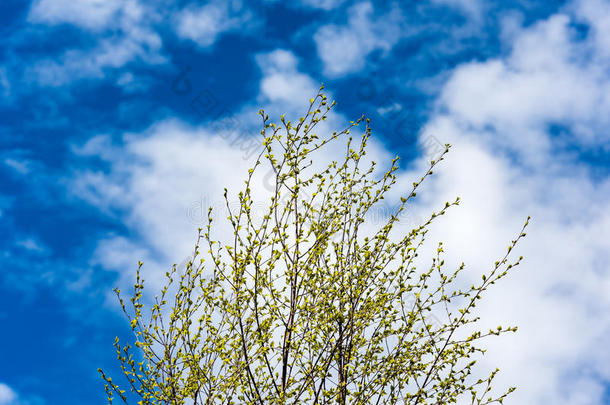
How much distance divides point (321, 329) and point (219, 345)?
1266 millimetres

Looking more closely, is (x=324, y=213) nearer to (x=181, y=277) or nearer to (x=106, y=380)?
(x=181, y=277)

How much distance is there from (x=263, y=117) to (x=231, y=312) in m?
2.45

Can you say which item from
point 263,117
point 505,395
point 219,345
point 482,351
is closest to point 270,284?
point 219,345

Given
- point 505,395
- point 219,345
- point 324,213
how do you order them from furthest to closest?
point 324,213 → point 219,345 → point 505,395

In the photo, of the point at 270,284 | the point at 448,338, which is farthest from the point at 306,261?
the point at 448,338

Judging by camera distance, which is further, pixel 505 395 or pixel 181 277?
pixel 181 277

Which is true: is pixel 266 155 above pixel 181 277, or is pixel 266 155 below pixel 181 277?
above

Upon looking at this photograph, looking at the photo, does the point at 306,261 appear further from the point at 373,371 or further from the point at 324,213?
the point at 373,371

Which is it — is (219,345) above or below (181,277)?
below

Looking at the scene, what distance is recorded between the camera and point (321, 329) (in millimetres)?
5934

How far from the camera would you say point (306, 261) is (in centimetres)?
629

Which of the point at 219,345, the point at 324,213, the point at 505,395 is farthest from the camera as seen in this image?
the point at 324,213

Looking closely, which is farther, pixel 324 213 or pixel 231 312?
pixel 324 213

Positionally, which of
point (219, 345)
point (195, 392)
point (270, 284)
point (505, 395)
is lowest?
point (505, 395)
